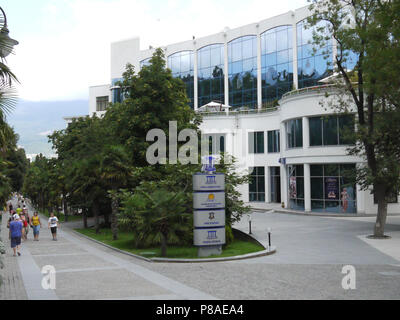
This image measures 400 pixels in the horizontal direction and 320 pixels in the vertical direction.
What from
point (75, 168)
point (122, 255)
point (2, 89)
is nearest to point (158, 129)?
point (75, 168)

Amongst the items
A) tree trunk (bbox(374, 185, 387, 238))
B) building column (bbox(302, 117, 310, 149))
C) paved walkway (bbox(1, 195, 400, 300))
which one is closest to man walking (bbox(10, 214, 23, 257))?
paved walkway (bbox(1, 195, 400, 300))

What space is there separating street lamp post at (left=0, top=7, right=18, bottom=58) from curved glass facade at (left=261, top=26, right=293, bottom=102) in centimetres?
4617

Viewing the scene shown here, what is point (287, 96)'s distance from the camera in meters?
39.7

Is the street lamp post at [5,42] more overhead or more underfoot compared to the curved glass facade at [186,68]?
more underfoot

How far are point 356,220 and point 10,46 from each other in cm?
2641

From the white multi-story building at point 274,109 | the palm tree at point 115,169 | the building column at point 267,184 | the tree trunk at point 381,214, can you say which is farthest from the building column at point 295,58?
the palm tree at point 115,169

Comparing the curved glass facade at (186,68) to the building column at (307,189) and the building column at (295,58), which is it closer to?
the building column at (295,58)

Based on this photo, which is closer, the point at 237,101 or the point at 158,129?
the point at 158,129

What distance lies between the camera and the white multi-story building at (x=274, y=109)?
118 ft

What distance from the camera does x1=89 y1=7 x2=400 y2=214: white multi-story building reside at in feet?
118

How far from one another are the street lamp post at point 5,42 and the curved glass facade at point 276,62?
151ft

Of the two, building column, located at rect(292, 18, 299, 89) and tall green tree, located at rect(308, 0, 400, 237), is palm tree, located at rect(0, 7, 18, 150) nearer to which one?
tall green tree, located at rect(308, 0, 400, 237)

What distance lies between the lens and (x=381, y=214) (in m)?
22.1
